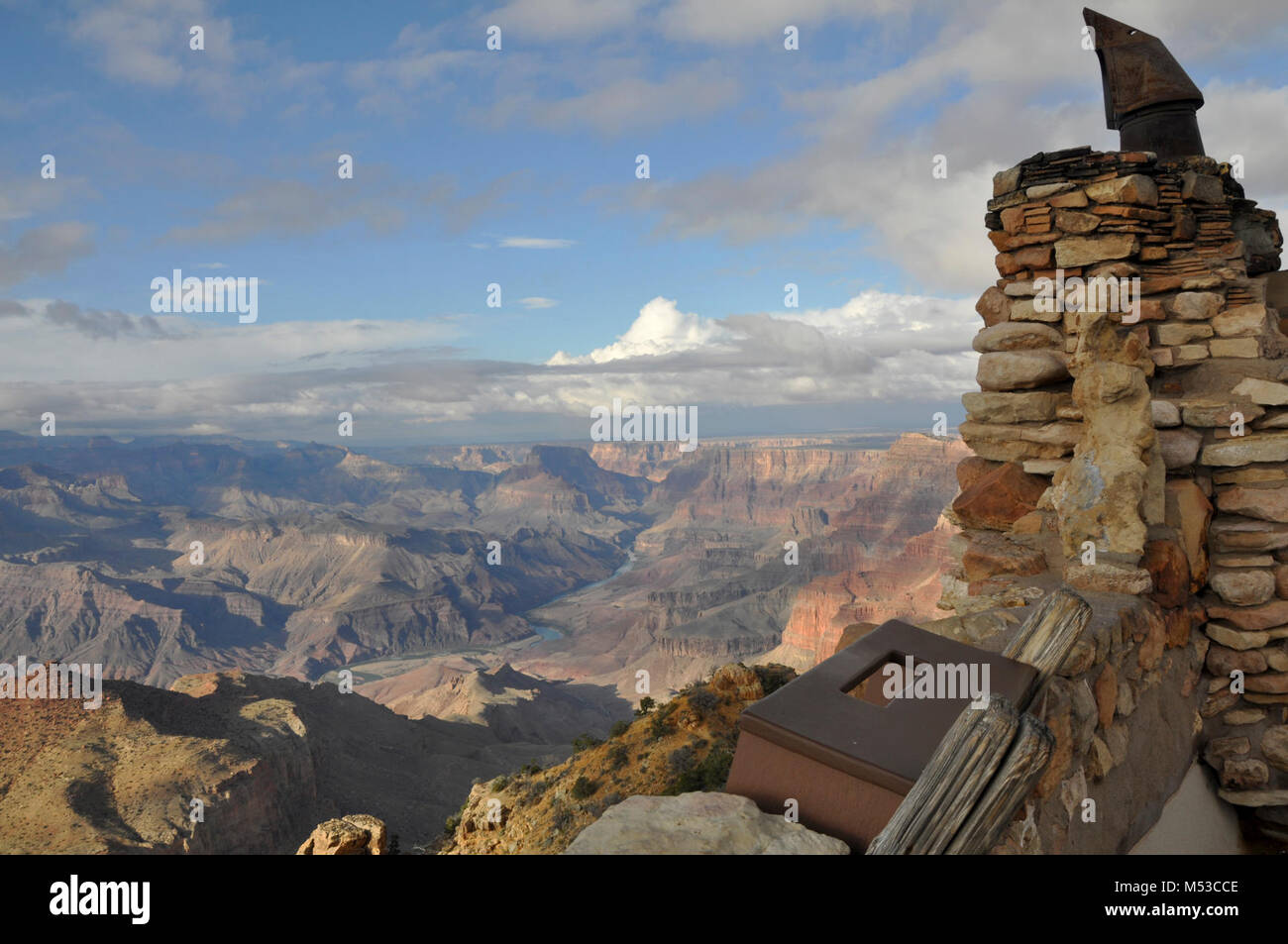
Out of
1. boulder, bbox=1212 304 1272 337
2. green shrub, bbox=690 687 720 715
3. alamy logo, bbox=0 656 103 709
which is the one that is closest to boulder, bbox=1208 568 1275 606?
boulder, bbox=1212 304 1272 337

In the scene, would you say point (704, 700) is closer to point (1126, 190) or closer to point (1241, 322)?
point (1241, 322)

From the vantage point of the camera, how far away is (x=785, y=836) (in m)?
2.71

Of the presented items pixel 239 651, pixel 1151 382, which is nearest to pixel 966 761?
pixel 1151 382

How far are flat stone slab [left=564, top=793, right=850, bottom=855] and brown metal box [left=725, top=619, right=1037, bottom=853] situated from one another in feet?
0.66

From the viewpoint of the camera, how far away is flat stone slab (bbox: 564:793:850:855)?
2.59m

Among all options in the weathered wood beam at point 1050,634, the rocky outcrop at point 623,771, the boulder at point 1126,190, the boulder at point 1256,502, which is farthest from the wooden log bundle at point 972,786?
the rocky outcrop at point 623,771

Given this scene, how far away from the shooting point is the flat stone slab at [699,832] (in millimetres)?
2594

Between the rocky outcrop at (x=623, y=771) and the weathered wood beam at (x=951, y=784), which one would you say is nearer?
the weathered wood beam at (x=951, y=784)

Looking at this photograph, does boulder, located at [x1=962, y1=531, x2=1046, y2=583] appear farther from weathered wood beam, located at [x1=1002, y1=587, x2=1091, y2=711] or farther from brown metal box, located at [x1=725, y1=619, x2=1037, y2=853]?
brown metal box, located at [x1=725, y1=619, x2=1037, y2=853]
